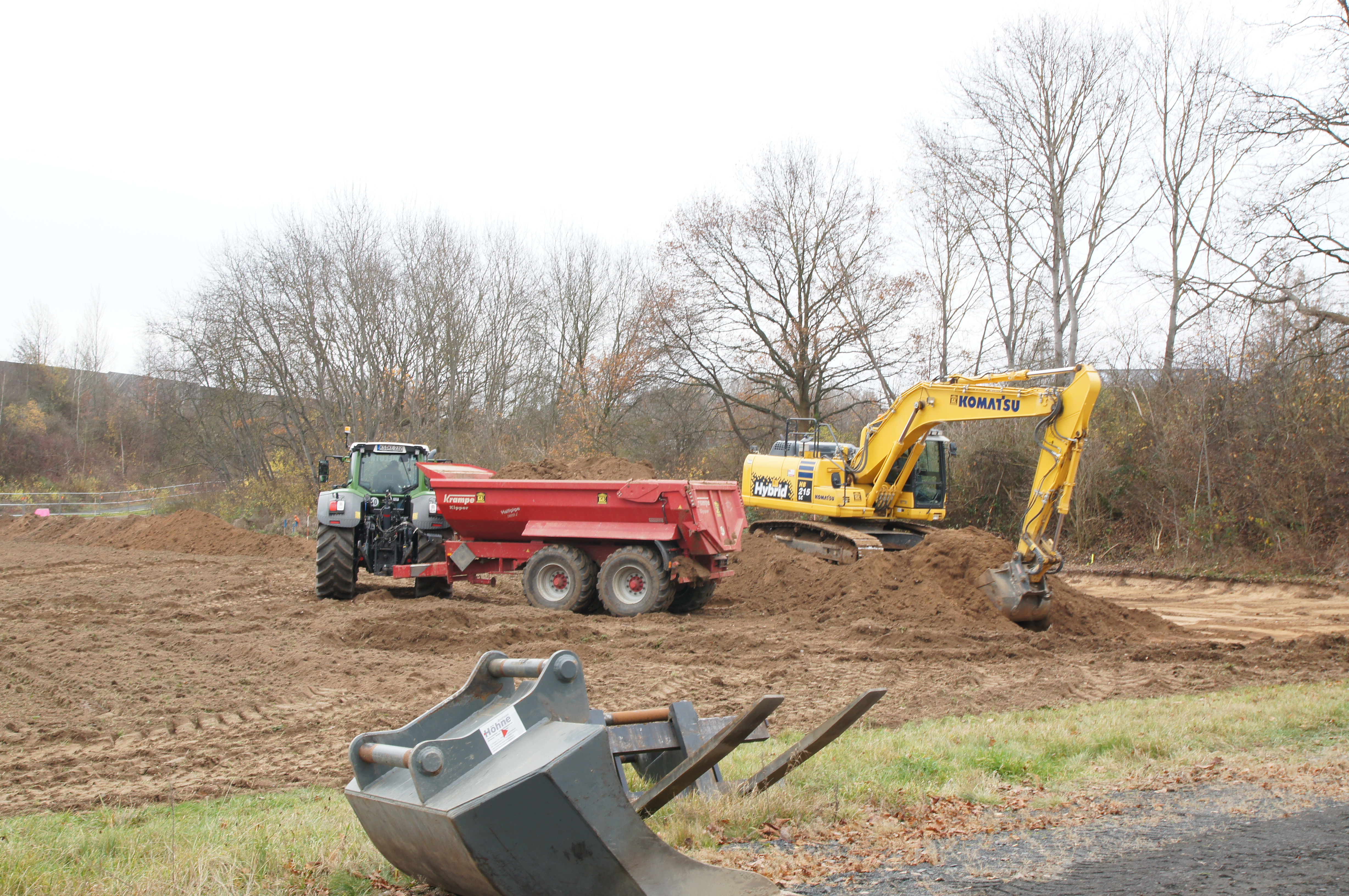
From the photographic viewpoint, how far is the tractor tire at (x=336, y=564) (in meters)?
14.0

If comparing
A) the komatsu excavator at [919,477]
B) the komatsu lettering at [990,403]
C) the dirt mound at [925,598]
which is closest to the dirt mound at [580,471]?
the dirt mound at [925,598]

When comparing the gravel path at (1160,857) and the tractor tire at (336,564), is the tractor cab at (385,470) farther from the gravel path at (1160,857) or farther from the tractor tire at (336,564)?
the gravel path at (1160,857)

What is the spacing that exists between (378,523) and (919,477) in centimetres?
893

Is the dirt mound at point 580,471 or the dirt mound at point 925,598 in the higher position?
the dirt mound at point 580,471

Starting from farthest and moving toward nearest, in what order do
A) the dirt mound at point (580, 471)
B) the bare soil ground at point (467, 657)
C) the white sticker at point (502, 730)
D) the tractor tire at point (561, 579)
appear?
the dirt mound at point (580, 471) → the tractor tire at point (561, 579) → the bare soil ground at point (467, 657) → the white sticker at point (502, 730)

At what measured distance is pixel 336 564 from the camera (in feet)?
46.0

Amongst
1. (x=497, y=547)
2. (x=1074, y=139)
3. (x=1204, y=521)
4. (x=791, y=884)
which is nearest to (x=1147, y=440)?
(x=1204, y=521)

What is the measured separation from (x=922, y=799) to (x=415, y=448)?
12.3 m

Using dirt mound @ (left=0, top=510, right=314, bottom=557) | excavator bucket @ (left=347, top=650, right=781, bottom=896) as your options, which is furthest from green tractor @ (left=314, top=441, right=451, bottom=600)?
excavator bucket @ (left=347, top=650, right=781, bottom=896)

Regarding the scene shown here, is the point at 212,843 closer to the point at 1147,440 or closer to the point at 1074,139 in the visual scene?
the point at 1147,440

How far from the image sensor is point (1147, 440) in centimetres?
2164

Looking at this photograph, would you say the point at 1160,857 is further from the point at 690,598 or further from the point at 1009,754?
the point at 690,598

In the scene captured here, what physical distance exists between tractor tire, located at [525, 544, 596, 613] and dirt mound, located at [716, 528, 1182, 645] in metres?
2.37

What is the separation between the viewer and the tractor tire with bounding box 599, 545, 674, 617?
12.7 m
